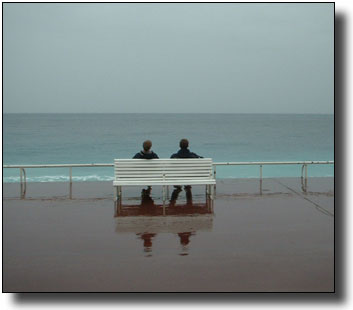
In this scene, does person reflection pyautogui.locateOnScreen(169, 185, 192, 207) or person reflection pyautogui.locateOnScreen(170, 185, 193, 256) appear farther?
person reflection pyautogui.locateOnScreen(169, 185, 192, 207)

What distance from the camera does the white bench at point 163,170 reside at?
27.3ft

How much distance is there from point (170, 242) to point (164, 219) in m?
1.20

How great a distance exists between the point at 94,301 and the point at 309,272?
2.07m

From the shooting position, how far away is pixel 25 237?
6207 millimetres

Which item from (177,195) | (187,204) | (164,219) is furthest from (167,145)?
(164,219)

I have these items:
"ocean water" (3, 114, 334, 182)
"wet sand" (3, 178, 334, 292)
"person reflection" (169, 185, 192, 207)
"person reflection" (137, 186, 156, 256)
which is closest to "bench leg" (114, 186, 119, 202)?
"wet sand" (3, 178, 334, 292)

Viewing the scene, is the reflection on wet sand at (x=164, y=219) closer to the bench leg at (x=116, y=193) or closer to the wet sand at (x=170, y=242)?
the wet sand at (x=170, y=242)

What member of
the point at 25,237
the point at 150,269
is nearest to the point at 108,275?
the point at 150,269

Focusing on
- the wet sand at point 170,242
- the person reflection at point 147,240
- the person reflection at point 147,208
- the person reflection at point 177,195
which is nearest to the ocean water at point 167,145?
the person reflection at point 177,195

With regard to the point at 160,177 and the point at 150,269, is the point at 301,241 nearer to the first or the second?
the point at 150,269

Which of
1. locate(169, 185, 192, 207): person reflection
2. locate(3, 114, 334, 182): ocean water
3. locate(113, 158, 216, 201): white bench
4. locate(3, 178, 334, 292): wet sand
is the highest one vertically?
locate(3, 114, 334, 182): ocean water

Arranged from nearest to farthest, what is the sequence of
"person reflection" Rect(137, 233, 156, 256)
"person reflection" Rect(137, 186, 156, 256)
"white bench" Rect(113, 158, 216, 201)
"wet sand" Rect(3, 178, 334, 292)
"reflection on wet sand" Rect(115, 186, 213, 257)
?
"wet sand" Rect(3, 178, 334, 292) → "person reflection" Rect(137, 233, 156, 256) → "person reflection" Rect(137, 186, 156, 256) → "reflection on wet sand" Rect(115, 186, 213, 257) → "white bench" Rect(113, 158, 216, 201)

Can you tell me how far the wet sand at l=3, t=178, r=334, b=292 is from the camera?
182 inches

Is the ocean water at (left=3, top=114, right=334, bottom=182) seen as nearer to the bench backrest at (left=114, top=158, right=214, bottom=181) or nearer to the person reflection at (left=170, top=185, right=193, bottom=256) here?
the person reflection at (left=170, top=185, right=193, bottom=256)
